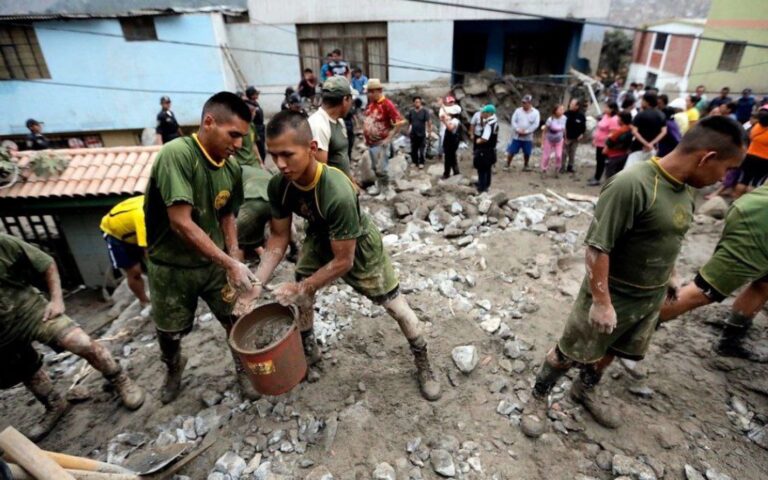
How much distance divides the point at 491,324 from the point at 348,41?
12.1 m

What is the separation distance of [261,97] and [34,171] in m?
9.01

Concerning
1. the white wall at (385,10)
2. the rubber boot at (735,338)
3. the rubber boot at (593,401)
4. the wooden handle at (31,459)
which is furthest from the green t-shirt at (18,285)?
the white wall at (385,10)

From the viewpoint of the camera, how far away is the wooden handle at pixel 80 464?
2222mm

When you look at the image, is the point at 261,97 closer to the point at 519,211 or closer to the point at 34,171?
the point at 34,171

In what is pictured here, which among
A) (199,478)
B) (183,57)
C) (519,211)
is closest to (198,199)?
(199,478)

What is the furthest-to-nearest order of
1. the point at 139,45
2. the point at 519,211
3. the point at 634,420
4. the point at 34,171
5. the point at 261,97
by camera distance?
the point at 261,97 → the point at 139,45 → the point at 519,211 → the point at 34,171 → the point at 634,420

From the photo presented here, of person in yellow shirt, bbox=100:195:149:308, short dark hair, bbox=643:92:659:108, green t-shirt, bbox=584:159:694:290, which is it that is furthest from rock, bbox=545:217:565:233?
person in yellow shirt, bbox=100:195:149:308

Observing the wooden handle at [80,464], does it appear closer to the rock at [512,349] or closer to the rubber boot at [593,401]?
the rock at [512,349]

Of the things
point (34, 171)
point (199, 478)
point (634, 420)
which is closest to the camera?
point (199, 478)

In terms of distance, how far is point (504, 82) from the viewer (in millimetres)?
14500

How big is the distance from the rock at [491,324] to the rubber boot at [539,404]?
0.77m

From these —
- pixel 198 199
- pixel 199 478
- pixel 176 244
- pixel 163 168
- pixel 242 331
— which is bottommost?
pixel 199 478

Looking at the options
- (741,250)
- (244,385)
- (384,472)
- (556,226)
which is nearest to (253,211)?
(244,385)

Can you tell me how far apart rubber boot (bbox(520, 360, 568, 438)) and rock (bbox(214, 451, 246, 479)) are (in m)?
1.94
